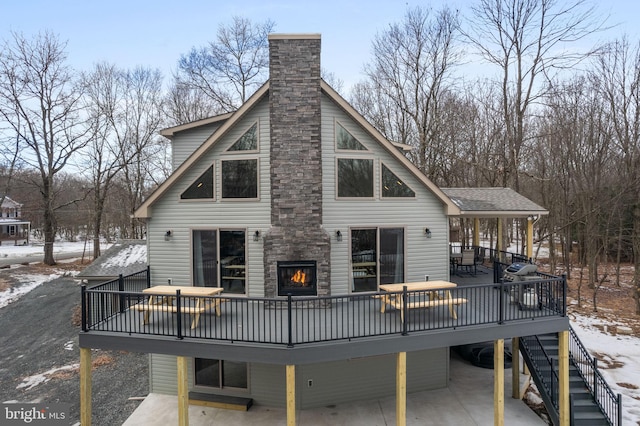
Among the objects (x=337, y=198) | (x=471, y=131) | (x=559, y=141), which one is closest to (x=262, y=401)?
(x=337, y=198)

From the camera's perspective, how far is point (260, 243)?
29.3 feet

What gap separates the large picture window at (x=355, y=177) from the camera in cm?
915

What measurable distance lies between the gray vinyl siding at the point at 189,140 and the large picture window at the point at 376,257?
526cm

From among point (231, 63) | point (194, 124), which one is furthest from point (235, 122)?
point (231, 63)

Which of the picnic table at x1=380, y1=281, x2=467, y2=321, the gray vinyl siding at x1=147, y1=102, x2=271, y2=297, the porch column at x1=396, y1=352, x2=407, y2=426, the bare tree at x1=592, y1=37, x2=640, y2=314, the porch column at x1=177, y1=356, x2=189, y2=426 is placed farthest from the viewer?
the bare tree at x1=592, y1=37, x2=640, y2=314

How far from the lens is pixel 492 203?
38.4ft

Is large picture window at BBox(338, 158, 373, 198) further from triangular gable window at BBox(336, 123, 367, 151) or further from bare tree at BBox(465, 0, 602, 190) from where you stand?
bare tree at BBox(465, 0, 602, 190)

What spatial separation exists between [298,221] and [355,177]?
75.4 inches

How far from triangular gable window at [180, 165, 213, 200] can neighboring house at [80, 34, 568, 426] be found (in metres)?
0.03

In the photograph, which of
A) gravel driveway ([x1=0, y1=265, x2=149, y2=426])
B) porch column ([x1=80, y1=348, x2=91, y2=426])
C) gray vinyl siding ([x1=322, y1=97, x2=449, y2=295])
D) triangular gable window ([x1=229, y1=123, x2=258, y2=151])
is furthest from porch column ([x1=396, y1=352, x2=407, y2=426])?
gravel driveway ([x1=0, y1=265, x2=149, y2=426])

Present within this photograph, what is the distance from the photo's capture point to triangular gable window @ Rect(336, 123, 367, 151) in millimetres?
9109

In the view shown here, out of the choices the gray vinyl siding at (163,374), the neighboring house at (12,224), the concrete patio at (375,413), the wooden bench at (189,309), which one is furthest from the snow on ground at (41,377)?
the neighboring house at (12,224)

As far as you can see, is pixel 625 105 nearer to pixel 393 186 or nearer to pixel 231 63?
pixel 393 186

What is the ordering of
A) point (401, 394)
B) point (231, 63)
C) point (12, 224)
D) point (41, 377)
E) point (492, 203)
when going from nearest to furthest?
point (401, 394), point (41, 377), point (492, 203), point (231, 63), point (12, 224)
